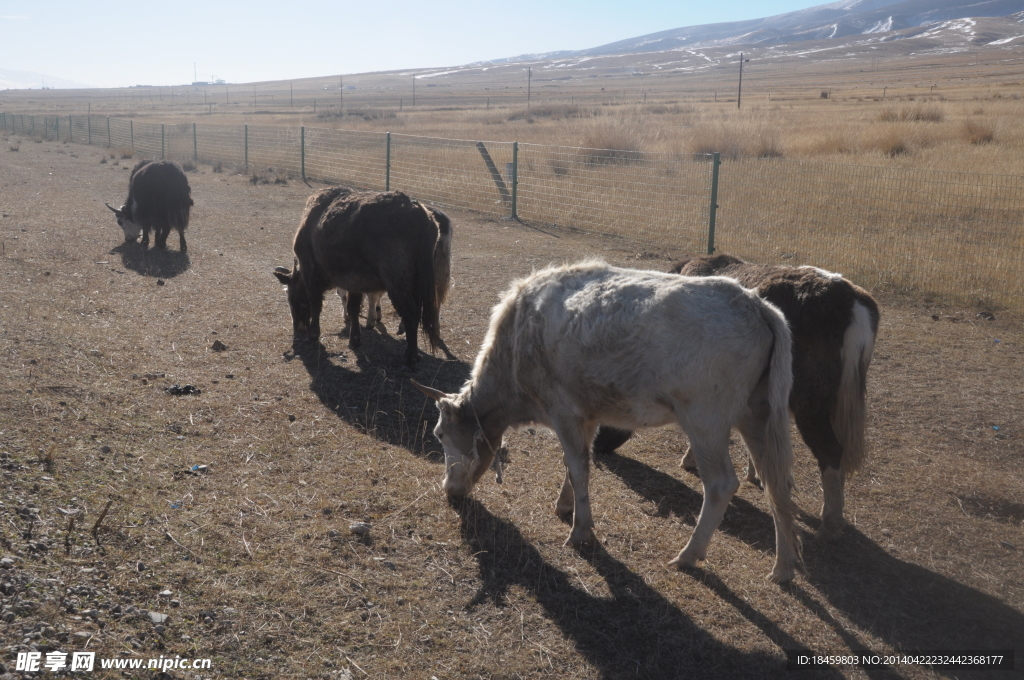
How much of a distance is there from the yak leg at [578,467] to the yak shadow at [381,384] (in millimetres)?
1562

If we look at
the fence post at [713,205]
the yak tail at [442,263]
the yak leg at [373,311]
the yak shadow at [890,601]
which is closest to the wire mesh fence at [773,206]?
the fence post at [713,205]

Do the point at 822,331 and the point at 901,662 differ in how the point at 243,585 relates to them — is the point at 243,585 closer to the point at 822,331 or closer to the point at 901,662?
the point at 901,662

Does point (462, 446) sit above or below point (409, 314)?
below

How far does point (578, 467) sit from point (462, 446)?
2.69 feet

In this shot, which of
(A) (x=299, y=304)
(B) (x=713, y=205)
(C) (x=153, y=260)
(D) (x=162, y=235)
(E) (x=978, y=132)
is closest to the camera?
(A) (x=299, y=304)

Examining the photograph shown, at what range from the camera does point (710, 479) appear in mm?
3965

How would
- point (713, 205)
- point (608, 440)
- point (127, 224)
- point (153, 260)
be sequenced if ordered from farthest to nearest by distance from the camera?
point (127, 224)
point (713, 205)
point (153, 260)
point (608, 440)

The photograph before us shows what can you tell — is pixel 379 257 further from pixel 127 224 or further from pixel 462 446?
pixel 127 224

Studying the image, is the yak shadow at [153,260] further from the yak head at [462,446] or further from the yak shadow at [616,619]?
the yak shadow at [616,619]

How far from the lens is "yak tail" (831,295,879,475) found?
4449 mm

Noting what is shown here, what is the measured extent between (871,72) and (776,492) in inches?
4169

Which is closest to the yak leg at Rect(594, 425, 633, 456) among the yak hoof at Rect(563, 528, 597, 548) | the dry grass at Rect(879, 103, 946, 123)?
the yak hoof at Rect(563, 528, 597, 548)

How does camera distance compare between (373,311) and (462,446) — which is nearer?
(462,446)

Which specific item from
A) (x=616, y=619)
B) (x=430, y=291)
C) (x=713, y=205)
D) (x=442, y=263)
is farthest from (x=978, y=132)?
(x=616, y=619)
